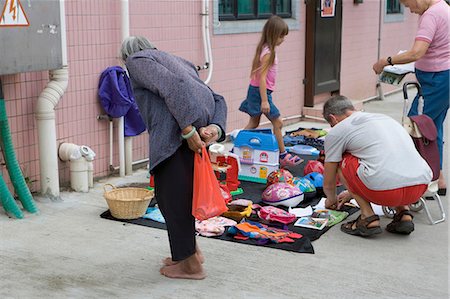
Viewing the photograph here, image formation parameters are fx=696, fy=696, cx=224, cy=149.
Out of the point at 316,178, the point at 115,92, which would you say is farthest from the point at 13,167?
the point at 316,178

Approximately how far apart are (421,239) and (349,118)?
3.58ft

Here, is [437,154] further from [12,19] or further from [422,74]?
[12,19]

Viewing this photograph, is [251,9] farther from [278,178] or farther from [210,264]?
[210,264]

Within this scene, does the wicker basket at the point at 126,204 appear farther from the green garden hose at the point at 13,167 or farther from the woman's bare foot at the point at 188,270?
the woman's bare foot at the point at 188,270

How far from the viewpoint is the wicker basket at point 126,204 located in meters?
5.50

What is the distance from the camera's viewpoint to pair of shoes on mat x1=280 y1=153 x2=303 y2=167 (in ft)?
24.7

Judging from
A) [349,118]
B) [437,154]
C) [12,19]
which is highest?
[12,19]

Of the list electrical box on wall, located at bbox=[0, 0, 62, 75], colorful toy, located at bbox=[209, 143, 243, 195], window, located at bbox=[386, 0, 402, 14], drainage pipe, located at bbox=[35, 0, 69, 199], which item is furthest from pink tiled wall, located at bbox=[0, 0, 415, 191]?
window, located at bbox=[386, 0, 402, 14]

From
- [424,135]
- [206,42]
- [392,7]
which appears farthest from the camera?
[392,7]

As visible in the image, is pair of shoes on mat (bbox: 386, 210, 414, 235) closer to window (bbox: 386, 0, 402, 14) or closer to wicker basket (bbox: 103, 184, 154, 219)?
wicker basket (bbox: 103, 184, 154, 219)

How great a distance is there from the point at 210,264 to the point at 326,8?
21.3 feet

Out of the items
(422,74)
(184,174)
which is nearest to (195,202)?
(184,174)

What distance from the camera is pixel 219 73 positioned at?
850 centimetres

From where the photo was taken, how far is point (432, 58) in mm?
6348
